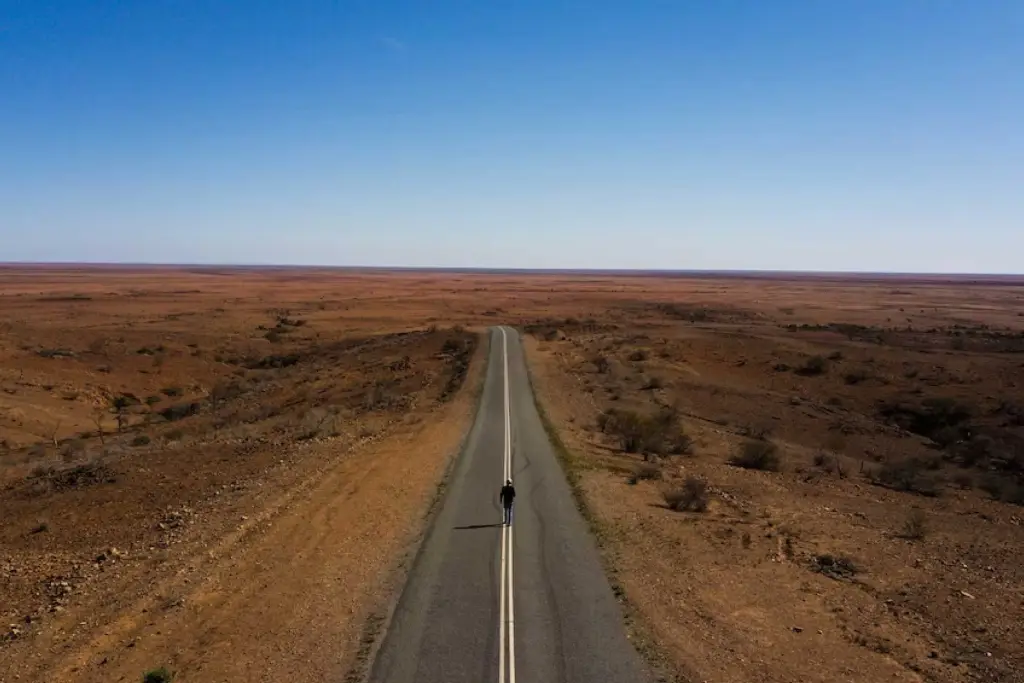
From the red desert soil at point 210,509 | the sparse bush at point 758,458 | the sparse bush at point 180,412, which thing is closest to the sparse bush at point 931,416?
the sparse bush at point 758,458

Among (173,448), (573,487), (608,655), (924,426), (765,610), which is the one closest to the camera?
(608,655)

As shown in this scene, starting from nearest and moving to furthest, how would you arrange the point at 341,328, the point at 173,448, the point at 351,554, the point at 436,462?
the point at 351,554 → the point at 436,462 → the point at 173,448 → the point at 341,328

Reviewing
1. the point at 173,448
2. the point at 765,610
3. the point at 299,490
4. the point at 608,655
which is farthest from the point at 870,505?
the point at 173,448

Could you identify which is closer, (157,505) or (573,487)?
(157,505)

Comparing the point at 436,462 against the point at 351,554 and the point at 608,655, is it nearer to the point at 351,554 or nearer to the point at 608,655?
the point at 351,554

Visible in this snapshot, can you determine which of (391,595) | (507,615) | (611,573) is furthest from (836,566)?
(391,595)

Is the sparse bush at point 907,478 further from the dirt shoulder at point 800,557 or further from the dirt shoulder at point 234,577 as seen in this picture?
the dirt shoulder at point 234,577
